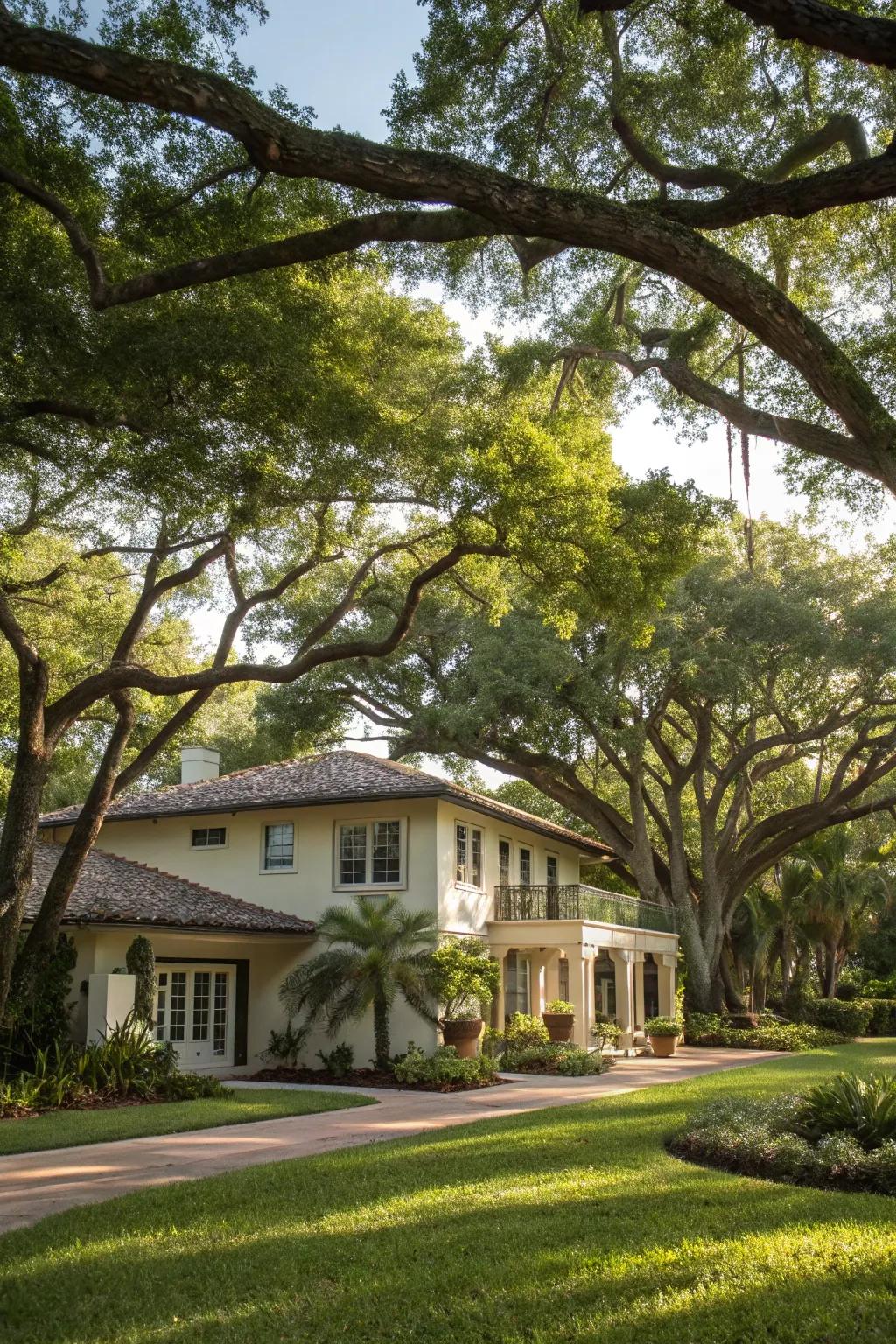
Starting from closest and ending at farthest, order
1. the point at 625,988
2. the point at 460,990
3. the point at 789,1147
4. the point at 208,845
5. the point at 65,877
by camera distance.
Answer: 1. the point at 789,1147
2. the point at 65,877
3. the point at 460,990
4. the point at 208,845
5. the point at 625,988

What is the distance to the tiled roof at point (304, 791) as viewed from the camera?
22.5 meters

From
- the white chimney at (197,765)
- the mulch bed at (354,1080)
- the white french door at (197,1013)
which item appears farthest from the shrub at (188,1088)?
the white chimney at (197,765)

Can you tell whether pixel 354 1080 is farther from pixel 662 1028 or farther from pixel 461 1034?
pixel 662 1028

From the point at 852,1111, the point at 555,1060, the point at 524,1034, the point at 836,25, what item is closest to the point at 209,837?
the point at 524,1034

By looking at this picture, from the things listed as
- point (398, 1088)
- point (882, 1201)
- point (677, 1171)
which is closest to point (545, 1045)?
point (398, 1088)

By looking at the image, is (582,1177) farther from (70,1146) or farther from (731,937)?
(731,937)

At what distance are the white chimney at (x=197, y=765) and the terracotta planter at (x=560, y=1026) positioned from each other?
424 inches

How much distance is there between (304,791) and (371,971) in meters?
4.85

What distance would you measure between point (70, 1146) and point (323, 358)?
371 inches

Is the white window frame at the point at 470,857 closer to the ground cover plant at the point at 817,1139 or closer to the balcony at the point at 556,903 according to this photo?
the balcony at the point at 556,903

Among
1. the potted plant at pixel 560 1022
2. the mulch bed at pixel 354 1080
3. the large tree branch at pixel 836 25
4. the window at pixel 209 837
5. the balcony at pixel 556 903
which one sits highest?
the large tree branch at pixel 836 25

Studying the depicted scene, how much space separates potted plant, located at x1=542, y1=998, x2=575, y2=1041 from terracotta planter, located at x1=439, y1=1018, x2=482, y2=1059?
3.22 meters

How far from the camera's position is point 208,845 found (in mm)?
25000

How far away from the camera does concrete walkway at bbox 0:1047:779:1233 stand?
9.27 meters
